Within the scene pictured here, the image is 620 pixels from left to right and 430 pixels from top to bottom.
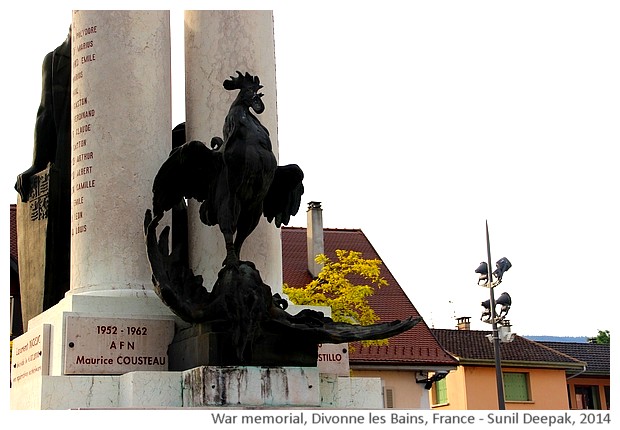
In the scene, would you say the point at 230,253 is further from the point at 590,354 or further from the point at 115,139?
the point at 590,354

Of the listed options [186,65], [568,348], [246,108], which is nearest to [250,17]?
[186,65]

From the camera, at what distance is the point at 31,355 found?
989 cm

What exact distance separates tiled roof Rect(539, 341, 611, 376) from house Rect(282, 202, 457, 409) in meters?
13.8

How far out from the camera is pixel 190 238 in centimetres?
1048

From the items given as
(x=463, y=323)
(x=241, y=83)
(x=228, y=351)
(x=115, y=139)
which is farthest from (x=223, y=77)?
(x=463, y=323)

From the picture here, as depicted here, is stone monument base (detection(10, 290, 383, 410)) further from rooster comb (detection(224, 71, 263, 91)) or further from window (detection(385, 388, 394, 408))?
window (detection(385, 388, 394, 408))

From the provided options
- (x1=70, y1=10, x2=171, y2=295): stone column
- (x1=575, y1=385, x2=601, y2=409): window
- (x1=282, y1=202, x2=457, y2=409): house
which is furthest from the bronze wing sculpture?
(x1=575, y1=385, x2=601, y2=409): window

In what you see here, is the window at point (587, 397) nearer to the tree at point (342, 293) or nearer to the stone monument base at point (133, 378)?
the tree at point (342, 293)

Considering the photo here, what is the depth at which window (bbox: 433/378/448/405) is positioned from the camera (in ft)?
131

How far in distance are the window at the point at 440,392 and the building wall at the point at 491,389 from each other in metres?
0.18

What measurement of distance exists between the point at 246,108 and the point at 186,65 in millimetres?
2094
